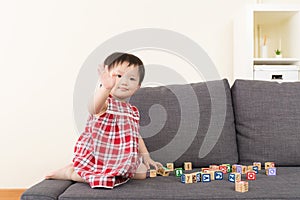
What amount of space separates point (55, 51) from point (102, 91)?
1499 millimetres

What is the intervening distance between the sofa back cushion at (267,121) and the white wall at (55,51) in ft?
2.97

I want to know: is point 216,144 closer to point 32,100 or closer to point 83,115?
point 83,115

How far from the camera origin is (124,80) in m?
1.82

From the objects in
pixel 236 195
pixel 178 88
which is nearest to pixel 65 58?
pixel 178 88

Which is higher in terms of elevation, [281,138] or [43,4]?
[43,4]

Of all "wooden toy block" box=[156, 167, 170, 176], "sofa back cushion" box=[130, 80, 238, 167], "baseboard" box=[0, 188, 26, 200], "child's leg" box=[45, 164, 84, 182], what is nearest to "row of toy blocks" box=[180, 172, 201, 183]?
"wooden toy block" box=[156, 167, 170, 176]

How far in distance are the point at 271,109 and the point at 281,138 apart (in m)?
0.15

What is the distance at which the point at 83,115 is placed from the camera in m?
2.55

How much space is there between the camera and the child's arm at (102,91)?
1627mm

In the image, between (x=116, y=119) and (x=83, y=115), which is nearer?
(x=116, y=119)

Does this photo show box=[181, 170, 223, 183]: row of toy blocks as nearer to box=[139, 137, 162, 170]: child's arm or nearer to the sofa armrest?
box=[139, 137, 162, 170]: child's arm

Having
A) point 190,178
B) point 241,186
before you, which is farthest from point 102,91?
point 241,186

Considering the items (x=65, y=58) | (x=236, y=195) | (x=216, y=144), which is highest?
(x=65, y=58)

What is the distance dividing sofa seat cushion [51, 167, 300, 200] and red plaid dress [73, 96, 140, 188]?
7 centimetres
